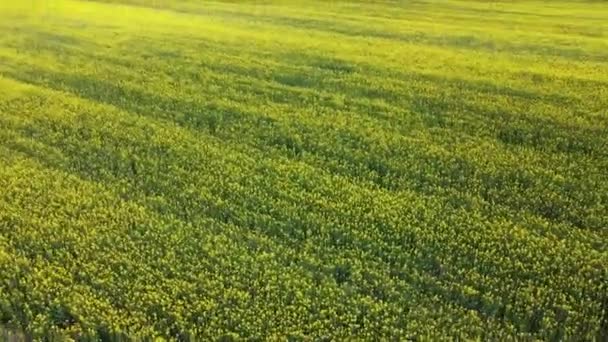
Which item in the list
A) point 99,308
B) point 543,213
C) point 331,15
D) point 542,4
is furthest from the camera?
point 542,4

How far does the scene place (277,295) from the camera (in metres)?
10.6

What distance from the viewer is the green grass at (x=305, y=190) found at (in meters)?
10.5

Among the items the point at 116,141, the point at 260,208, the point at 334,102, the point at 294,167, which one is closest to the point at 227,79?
the point at 334,102

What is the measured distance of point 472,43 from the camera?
26.7 metres

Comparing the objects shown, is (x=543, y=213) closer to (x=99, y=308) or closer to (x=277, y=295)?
(x=277, y=295)

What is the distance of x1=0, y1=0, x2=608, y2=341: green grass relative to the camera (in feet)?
34.3

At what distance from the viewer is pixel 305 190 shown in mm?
14133

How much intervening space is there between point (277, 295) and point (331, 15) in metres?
24.8

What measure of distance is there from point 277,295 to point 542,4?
3103cm

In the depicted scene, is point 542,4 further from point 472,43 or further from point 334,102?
point 334,102

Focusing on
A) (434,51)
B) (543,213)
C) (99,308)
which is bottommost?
(99,308)

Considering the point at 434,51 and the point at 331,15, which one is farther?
the point at 331,15

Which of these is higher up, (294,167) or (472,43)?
(472,43)

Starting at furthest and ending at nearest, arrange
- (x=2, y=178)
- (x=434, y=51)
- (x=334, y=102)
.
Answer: (x=434, y=51)
(x=334, y=102)
(x=2, y=178)
